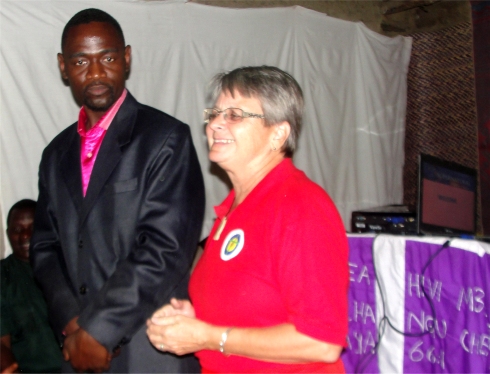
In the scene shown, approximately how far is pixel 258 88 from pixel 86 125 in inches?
27.1

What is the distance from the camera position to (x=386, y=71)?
440 cm

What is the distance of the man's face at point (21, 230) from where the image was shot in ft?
8.97

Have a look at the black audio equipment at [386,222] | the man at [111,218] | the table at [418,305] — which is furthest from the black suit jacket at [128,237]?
the black audio equipment at [386,222]

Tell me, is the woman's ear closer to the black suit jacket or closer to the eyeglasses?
the eyeglasses

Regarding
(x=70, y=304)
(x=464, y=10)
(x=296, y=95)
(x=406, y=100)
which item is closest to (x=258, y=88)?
(x=296, y=95)

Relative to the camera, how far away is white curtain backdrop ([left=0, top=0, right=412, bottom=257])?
284 cm

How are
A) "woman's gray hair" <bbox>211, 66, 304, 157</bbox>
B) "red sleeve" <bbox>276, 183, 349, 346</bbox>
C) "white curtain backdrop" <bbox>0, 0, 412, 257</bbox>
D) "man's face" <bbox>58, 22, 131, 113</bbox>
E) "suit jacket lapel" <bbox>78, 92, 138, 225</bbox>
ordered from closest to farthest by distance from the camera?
"red sleeve" <bbox>276, 183, 349, 346</bbox> → "woman's gray hair" <bbox>211, 66, 304, 157</bbox> → "suit jacket lapel" <bbox>78, 92, 138, 225</bbox> → "man's face" <bbox>58, 22, 131, 113</bbox> → "white curtain backdrop" <bbox>0, 0, 412, 257</bbox>

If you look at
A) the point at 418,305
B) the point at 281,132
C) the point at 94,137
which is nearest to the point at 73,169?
the point at 94,137

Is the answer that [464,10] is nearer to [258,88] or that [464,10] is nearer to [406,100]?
[406,100]

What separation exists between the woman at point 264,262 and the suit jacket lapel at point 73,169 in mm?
458

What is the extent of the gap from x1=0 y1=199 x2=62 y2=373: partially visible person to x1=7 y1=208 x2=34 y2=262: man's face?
48 mm

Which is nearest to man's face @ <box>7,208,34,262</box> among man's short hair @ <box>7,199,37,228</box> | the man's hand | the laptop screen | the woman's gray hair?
man's short hair @ <box>7,199,37,228</box>

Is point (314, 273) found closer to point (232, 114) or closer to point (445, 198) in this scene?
point (232, 114)

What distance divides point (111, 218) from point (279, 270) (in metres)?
0.60
